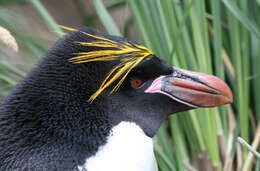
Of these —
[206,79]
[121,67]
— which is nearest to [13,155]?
[121,67]

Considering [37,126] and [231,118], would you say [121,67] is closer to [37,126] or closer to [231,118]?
[37,126]

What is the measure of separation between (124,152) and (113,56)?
30 cm

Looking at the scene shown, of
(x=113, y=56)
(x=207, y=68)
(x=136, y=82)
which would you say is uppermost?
(x=113, y=56)

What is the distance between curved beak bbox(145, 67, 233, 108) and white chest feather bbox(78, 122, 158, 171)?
18 centimetres

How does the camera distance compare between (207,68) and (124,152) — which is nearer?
(124,152)

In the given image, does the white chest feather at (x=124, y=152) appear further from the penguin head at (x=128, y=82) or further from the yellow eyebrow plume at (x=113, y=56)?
the yellow eyebrow plume at (x=113, y=56)

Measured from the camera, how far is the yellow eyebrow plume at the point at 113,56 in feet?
4.14

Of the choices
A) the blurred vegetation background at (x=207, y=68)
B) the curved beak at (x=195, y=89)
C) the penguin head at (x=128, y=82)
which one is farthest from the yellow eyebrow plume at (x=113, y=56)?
the blurred vegetation background at (x=207, y=68)

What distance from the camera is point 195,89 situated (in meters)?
1.41

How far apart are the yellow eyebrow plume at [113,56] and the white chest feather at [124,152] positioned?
0.44 ft

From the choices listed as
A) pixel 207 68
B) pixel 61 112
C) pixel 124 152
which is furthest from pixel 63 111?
pixel 207 68

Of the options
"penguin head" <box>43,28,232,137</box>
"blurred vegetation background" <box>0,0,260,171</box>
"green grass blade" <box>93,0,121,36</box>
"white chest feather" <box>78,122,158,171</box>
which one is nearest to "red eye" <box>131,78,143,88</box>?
"penguin head" <box>43,28,232,137</box>

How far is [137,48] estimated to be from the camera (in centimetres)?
135

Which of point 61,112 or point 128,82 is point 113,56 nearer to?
point 128,82
